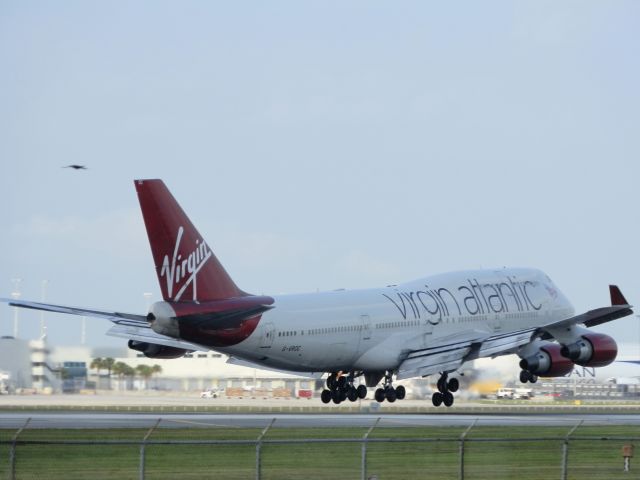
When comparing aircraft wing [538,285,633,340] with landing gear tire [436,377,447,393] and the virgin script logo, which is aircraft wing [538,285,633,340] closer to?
landing gear tire [436,377,447,393]

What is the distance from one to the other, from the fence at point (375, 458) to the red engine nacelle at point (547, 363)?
15.1 m

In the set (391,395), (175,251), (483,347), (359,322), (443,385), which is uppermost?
(175,251)

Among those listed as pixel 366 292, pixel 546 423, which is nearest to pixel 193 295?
pixel 366 292

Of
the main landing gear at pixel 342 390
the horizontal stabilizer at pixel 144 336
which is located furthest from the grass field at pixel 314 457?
the horizontal stabilizer at pixel 144 336

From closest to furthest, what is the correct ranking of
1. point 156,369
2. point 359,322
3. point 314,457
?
1. point 314,457
2. point 359,322
3. point 156,369

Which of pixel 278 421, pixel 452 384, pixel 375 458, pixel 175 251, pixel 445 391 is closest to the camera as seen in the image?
pixel 375 458

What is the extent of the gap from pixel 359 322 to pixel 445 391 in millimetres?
7162

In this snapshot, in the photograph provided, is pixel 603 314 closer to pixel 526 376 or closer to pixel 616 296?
pixel 616 296

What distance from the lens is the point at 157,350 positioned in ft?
211

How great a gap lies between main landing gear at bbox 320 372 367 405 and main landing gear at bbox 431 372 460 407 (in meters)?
4.45

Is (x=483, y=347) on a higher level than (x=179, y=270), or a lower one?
lower

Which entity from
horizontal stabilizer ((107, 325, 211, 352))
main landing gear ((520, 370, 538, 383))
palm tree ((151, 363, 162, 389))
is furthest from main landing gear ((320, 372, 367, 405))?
palm tree ((151, 363, 162, 389))

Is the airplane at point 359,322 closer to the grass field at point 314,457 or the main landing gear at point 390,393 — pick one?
the main landing gear at point 390,393

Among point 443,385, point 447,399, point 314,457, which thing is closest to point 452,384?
point 443,385
